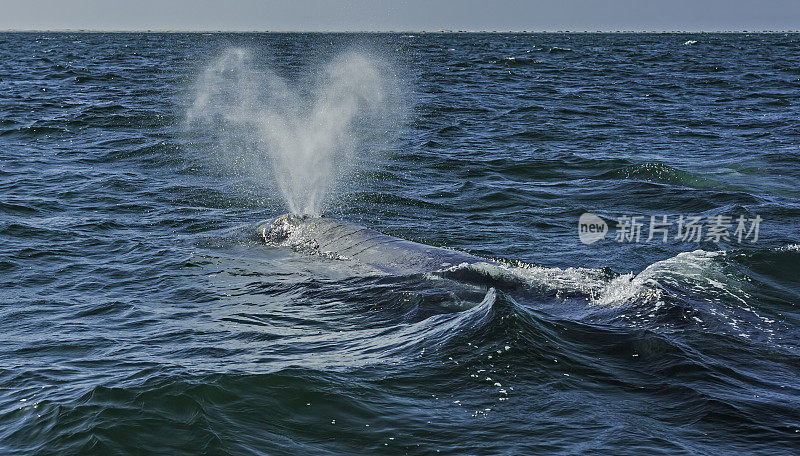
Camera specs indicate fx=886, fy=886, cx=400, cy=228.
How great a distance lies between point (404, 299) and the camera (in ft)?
32.2

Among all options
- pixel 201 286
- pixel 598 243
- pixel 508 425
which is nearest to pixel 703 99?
pixel 598 243

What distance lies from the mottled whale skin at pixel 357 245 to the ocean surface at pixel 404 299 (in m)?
0.32

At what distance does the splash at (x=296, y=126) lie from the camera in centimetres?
1914

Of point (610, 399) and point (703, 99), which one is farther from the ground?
point (703, 99)

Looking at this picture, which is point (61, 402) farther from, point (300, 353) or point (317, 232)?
point (317, 232)

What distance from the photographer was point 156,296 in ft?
34.9

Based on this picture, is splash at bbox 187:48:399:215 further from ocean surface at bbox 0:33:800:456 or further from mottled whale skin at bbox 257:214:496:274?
mottled whale skin at bbox 257:214:496:274

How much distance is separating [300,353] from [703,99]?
29.1 metres
